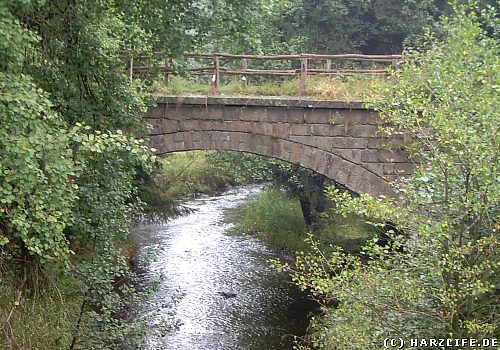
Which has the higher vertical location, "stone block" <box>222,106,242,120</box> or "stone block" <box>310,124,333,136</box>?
"stone block" <box>222,106,242,120</box>

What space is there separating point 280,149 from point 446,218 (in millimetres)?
5386

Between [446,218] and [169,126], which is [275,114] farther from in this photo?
[446,218]

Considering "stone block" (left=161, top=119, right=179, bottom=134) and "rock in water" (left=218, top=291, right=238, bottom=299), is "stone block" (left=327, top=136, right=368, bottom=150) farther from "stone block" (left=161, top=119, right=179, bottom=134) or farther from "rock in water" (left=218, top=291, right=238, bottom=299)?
"rock in water" (left=218, top=291, right=238, bottom=299)

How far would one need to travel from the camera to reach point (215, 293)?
44.2 feet

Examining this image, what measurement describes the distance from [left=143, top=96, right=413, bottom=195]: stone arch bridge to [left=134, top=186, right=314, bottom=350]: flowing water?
92.5 inches

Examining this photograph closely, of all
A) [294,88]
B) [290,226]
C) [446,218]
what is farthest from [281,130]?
[290,226]

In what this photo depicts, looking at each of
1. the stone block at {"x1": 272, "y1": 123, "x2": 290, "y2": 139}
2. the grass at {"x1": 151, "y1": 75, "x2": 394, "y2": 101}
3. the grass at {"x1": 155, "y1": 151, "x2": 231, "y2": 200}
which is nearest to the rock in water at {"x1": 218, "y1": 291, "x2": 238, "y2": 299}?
the stone block at {"x1": 272, "y1": 123, "x2": 290, "y2": 139}

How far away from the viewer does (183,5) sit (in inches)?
283

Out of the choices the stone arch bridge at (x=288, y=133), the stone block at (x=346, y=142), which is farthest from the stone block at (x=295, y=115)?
the stone block at (x=346, y=142)

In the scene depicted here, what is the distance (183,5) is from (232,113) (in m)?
3.37

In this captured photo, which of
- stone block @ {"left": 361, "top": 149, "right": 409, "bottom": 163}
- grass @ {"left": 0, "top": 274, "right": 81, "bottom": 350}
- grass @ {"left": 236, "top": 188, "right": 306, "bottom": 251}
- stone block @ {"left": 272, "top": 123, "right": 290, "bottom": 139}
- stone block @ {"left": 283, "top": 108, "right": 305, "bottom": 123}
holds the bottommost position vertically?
grass @ {"left": 236, "top": 188, "right": 306, "bottom": 251}

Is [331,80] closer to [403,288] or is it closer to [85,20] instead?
[85,20]

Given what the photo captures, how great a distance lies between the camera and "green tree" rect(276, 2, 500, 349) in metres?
5.04

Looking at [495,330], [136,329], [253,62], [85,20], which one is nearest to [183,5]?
[85,20]
